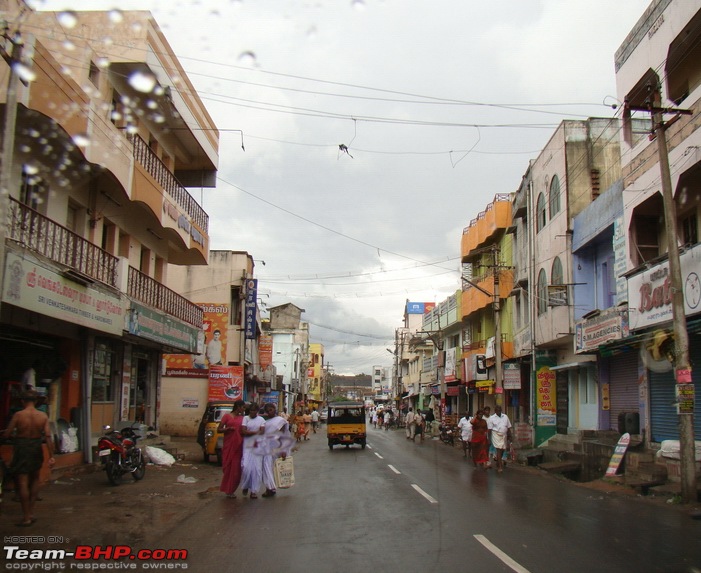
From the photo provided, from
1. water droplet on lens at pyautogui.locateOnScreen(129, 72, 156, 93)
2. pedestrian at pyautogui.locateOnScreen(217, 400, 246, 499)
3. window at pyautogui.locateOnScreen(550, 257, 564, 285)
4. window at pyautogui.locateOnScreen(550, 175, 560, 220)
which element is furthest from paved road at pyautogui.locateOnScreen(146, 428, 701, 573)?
window at pyautogui.locateOnScreen(550, 175, 560, 220)

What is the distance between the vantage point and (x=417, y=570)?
262 inches

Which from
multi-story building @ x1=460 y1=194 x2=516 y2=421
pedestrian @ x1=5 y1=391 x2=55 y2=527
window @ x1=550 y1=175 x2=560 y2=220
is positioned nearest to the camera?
pedestrian @ x1=5 y1=391 x2=55 y2=527

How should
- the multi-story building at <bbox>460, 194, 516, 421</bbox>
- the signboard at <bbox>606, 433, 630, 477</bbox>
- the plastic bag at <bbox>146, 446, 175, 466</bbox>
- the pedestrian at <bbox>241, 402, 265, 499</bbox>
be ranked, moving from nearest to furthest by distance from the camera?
the pedestrian at <bbox>241, 402, 265, 499</bbox>
the signboard at <bbox>606, 433, 630, 477</bbox>
the plastic bag at <bbox>146, 446, 175, 466</bbox>
the multi-story building at <bbox>460, 194, 516, 421</bbox>

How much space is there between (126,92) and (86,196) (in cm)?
367

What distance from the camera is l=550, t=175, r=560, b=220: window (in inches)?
974

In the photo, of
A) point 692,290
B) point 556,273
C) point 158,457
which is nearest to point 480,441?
point 692,290

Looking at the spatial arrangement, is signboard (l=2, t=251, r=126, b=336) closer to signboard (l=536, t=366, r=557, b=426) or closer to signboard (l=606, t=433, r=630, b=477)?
signboard (l=606, t=433, r=630, b=477)

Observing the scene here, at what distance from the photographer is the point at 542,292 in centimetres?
2636

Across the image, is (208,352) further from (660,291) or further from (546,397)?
(660,291)

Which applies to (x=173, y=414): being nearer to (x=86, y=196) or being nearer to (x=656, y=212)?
(x=86, y=196)

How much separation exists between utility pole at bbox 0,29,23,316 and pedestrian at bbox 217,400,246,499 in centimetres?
476

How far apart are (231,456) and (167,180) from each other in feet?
33.9

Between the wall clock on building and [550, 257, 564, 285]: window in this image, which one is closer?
the wall clock on building

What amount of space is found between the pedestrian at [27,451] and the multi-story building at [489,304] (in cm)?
2022
